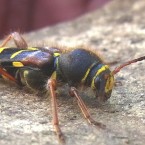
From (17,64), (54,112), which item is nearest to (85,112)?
(54,112)

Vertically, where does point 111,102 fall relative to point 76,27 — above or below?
below

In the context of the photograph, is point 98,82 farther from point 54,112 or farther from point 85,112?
point 54,112

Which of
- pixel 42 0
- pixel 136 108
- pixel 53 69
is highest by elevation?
pixel 42 0

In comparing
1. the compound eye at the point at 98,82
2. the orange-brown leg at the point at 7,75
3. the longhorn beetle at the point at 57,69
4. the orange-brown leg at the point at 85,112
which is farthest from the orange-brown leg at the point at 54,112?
the orange-brown leg at the point at 7,75

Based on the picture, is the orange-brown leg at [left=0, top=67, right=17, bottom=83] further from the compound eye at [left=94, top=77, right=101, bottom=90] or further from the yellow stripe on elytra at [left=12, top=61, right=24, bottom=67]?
the compound eye at [left=94, top=77, right=101, bottom=90]

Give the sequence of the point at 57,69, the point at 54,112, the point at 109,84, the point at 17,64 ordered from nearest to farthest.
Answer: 1. the point at 54,112
2. the point at 109,84
3. the point at 57,69
4. the point at 17,64

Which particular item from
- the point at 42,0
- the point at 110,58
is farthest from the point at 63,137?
the point at 42,0

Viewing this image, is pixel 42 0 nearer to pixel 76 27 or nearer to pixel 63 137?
pixel 76 27

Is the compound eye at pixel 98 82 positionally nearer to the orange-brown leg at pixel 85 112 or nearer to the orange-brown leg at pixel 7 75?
the orange-brown leg at pixel 85 112

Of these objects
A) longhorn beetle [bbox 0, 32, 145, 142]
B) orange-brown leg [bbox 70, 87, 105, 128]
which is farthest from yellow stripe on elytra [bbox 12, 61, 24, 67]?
orange-brown leg [bbox 70, 87, 105, 128]
